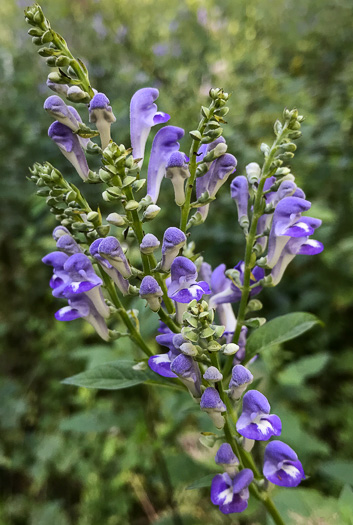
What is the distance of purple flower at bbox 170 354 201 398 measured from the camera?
0.99 metres

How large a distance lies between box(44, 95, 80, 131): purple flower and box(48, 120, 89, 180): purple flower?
0.07 feet

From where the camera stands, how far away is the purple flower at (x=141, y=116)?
50.0 inches

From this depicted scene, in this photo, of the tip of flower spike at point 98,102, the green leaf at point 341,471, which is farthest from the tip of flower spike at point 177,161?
the green leaf at point 341,471

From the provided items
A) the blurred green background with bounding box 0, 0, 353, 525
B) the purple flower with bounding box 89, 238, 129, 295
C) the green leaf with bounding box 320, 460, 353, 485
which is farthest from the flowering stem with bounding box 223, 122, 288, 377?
the green leaf with bounding box 320, 460, 353, 485

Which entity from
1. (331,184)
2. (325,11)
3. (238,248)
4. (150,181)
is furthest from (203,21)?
(150,181)

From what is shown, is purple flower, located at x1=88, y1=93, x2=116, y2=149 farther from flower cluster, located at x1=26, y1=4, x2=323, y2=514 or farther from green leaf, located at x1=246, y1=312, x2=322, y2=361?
green leaf, located at x1=246, y1=312, x2=322, y2=361

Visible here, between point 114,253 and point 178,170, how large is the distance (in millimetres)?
285

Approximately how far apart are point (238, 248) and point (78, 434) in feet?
6.41

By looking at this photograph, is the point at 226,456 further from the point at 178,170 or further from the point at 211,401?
the point at 178,170

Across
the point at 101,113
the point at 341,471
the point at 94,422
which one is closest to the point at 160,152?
the point at 101,113

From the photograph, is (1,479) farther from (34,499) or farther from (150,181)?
(150,181)

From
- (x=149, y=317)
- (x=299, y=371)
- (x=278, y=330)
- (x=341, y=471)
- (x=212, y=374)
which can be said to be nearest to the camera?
(x=212, y=374)

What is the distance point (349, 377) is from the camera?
348cm

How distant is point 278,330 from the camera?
4.30 ft
